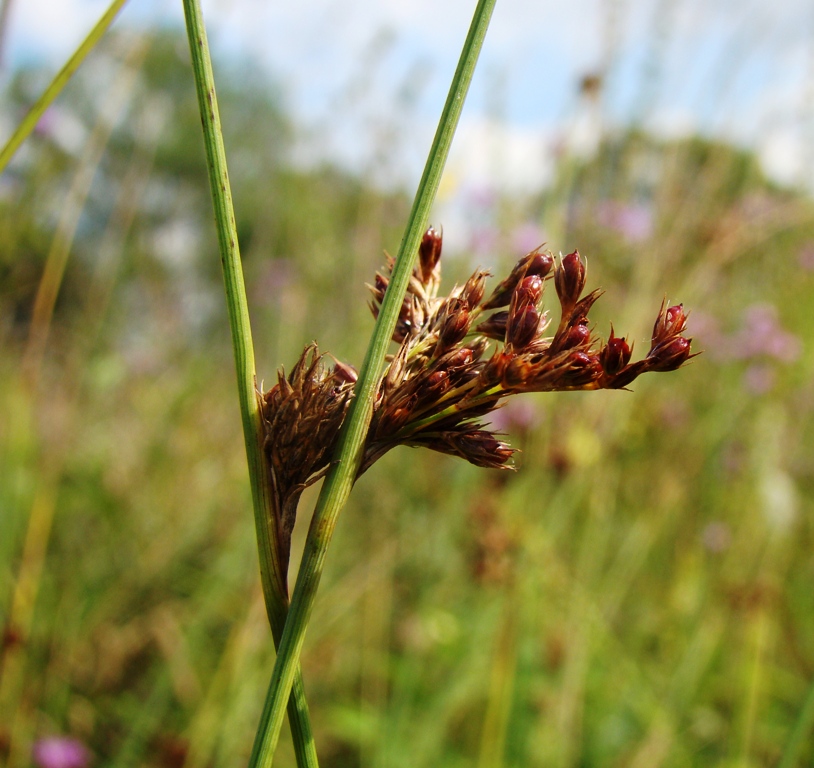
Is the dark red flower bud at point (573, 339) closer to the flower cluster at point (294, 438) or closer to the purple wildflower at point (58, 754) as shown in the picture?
the flower cluster at point (294, 438)

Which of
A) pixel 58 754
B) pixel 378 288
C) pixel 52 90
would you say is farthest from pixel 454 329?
pixel 58 754

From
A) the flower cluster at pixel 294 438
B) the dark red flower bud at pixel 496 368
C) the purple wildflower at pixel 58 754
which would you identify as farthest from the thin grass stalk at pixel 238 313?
the purple wildflower at pixel 58 754

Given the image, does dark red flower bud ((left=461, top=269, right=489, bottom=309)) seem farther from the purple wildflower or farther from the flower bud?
the purple wildflower

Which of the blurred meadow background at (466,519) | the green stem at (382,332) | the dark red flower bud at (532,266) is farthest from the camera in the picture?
the blurred meadow background at (466,519)

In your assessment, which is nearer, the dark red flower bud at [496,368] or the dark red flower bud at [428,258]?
the dark red flower bud at [496,368]

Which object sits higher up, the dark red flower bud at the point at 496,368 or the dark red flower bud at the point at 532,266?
the dark red flower bud at the point at 532,266

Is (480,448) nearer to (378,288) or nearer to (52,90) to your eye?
(378,288)
